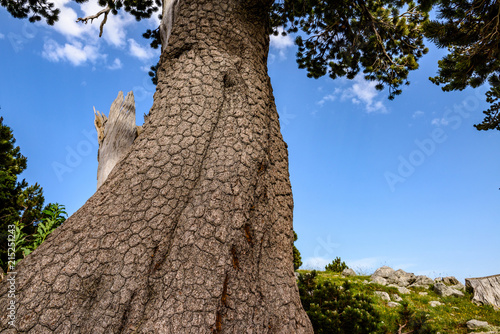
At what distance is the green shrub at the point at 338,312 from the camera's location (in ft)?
11.9

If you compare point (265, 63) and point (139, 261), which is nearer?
point (139, 261)

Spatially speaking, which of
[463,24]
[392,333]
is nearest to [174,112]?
[463,24]

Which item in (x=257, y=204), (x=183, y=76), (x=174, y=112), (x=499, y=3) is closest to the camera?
(x=257, y=204)

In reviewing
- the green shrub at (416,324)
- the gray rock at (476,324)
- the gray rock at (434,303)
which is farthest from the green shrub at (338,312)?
the gray rock at (434,303)

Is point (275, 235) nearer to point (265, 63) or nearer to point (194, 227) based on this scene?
point (194, 227)

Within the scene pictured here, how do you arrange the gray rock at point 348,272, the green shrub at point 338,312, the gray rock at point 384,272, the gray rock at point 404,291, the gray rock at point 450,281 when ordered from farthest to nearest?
the gray rock at point 348,272
the gray rock at point 384,272
the gray rock at point 450,281
the gray rock at point 404,291
the green shrub at point 338,312

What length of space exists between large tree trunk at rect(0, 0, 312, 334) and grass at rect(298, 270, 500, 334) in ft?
13.5

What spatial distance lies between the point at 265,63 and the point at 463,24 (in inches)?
121

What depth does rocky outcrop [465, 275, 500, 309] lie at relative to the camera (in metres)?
7.22

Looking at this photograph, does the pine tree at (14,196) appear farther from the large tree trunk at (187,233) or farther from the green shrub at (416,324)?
the green shrub at (416,324)

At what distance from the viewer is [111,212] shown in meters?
1.91

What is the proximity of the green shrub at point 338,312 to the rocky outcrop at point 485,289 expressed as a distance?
5.63 m

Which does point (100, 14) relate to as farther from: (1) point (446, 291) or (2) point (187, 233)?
(1) point (446, 291)

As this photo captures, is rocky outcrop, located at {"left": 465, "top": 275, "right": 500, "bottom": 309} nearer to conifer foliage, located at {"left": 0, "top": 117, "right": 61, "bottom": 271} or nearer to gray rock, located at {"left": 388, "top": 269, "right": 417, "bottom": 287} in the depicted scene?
gray rock, located at {"left": 388, "top": 269, "right": 417, "bottom": 287}
